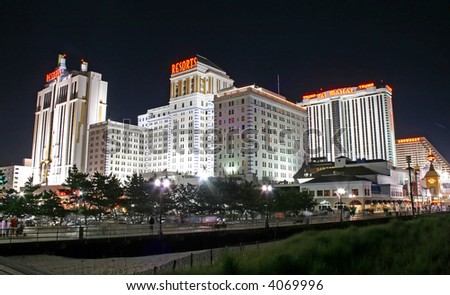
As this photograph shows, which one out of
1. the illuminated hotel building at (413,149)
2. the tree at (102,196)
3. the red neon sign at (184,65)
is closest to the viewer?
the tree at (102,196)

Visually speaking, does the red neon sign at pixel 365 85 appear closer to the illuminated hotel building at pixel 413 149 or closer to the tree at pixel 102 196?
the illuminated hotel building at pixel 413 149

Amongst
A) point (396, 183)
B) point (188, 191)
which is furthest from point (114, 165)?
point (396, 183)

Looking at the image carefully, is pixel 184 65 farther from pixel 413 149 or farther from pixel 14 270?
pixel 413 149

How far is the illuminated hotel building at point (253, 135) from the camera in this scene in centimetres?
9356

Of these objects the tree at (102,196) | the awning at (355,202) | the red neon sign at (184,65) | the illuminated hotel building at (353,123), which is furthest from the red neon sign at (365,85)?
the tree at (102,196)

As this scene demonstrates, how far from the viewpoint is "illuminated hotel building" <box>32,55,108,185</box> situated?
12888 cm

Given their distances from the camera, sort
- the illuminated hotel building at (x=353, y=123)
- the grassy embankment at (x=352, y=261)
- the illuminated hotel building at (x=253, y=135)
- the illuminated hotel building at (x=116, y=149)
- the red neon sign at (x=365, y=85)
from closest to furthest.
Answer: the grassy embankment at (x=352, y=261), the illuminated hotel building at (x=253, y=135), the illuminated hotel building at (x=116, y=149), the illuminated hotel building at (x=353, y=123), the red neon sign at (x=365, y=85)

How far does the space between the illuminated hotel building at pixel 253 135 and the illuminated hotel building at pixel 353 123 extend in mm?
46603

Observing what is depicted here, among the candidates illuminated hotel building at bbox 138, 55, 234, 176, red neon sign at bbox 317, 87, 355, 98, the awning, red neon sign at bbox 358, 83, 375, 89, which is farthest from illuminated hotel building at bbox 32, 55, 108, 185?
red neon sign at bbox 358, 83, 375, 89

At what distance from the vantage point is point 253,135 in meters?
93.6

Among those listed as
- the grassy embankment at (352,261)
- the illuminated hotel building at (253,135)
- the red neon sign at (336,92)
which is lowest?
the grassy embankment at (352,261)

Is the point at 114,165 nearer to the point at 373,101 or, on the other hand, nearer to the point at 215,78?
the point at 215,78

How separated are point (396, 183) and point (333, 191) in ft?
67.1

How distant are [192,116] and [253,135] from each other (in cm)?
2397
